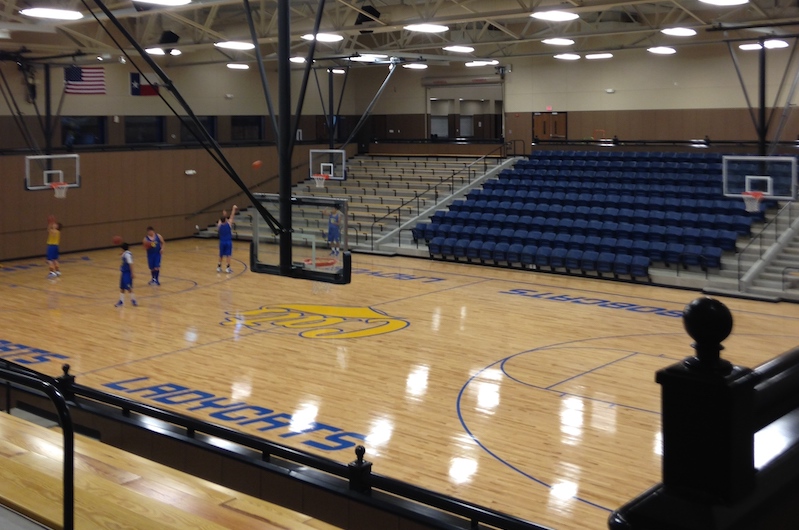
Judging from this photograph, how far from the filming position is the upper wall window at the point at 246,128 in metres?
31.4

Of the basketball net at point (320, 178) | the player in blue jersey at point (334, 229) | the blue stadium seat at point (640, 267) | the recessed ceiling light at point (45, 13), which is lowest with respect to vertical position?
the blue stadium seat at point (640, 267)

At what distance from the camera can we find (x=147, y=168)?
2812 cm

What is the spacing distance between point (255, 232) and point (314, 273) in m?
1.65

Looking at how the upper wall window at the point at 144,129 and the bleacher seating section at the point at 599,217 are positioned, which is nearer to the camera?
the bleacher seating section at the point at 599,217

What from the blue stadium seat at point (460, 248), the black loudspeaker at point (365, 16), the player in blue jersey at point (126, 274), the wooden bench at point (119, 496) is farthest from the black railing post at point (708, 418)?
the blue stadium seat at point (460, 248)

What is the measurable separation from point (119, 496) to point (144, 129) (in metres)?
25.9

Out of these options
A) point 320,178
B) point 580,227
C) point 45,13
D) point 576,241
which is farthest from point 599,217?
point 45,13

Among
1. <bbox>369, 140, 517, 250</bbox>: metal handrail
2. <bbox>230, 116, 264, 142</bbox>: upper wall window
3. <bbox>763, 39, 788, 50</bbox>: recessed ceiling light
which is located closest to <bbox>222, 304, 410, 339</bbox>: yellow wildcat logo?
<bbox>369, 140, 517, 250</bbox>: metal handrail

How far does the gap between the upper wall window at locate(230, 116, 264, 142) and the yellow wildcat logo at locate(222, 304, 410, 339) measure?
15.4 metres

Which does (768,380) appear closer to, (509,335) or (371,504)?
(371,504)

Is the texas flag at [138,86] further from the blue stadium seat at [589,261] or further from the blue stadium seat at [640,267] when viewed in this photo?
the blue stadium seat at [640,267]

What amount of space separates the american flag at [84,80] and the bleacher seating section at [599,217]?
11.3 meters

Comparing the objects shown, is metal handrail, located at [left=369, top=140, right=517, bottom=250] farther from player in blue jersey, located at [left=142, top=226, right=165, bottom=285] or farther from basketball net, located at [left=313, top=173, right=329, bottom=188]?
player in blue jersey, located at [left=142, top=226, right=165, bottom=285]

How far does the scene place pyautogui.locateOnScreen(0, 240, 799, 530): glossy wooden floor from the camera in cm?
899
